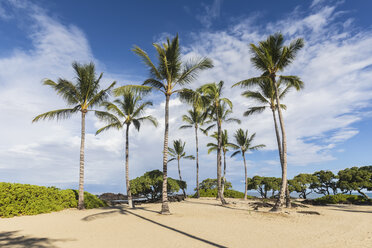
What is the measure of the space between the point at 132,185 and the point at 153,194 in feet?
9.92

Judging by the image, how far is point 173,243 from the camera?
272 inches

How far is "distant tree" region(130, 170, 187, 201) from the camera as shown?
861 inches

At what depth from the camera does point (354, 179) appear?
2455 centimetres

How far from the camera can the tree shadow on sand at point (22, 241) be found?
654 cm

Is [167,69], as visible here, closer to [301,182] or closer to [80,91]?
[80,91]

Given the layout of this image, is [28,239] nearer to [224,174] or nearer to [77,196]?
[77,196]

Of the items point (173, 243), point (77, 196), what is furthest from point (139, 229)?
point (77, 196)

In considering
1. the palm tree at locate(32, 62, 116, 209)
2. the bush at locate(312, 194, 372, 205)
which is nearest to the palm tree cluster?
the palm tree at locate(32, 62, 116, 209)

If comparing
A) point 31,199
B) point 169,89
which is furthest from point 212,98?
point 31,199

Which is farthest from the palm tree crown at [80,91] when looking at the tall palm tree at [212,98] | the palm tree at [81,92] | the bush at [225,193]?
the bush at [225,193]

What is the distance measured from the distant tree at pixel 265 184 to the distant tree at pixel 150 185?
16.0 meters

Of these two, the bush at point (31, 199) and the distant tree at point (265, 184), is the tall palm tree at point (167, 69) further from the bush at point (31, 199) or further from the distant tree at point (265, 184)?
the distant tree at point (265, 184)

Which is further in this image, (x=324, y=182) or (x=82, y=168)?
(x=324, y=182)

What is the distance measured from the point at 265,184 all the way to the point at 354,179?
11.6 meters
